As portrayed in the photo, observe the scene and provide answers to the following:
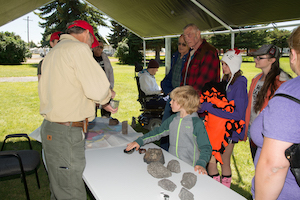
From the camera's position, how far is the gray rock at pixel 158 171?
5.61ft

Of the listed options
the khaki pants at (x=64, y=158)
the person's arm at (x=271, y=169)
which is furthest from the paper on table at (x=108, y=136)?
the person's arm at (x=271, y=169)

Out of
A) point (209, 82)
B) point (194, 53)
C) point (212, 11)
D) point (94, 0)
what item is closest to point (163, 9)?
point (212, 11)

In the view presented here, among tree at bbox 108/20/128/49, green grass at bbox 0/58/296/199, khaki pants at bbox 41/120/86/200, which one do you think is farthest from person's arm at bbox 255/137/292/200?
tree at bbox 108/20/128/49

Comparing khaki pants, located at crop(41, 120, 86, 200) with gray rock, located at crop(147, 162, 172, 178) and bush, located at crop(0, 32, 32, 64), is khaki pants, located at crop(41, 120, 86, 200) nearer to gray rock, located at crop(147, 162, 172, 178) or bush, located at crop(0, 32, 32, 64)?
gray rock, located at crop(147, 162, 172, 178)

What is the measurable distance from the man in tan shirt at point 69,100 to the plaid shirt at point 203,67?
4.28 feet

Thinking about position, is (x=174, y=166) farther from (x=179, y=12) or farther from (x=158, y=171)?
(x=179, y=12)

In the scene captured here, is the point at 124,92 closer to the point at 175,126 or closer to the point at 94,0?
the point at 94,0

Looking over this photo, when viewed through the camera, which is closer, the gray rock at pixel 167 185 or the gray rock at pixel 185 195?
the gray rock at pixel 185 195

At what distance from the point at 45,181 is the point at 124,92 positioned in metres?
7.56

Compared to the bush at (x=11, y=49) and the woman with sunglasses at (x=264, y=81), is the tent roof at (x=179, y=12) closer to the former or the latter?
the woman with sunglasses at (x=264, y=81)

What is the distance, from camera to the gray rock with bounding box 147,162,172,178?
1711 mm

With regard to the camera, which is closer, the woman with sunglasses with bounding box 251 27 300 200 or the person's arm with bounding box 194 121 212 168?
the woman with sunglasses with bounding box 251 27 300 200

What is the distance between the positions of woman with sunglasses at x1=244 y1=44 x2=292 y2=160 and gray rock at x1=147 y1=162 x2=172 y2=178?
4.00 feet

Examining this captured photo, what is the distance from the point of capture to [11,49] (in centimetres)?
2362
